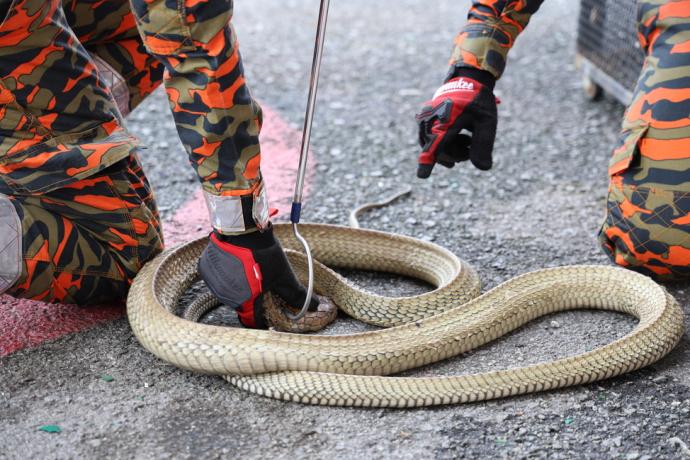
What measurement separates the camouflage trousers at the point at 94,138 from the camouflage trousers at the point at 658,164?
1492 mm

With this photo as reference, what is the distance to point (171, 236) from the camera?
3828mm

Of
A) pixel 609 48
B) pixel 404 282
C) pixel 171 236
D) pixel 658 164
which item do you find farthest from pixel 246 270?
pixel 609 48

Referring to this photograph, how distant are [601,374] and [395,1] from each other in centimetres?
642

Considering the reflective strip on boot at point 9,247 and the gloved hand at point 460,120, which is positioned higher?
the gloved hand at point 460,120

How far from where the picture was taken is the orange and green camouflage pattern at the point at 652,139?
3254 millimetres

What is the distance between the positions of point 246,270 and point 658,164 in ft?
5.29

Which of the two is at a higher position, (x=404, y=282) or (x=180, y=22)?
(x=180, y=22)

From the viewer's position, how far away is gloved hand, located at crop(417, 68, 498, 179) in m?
3.17

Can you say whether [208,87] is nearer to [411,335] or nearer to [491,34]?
[411,335]

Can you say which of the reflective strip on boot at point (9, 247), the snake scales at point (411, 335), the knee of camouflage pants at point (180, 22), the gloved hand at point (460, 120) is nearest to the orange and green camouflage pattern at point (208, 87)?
the knee of camouflage pants at point (180, 22)

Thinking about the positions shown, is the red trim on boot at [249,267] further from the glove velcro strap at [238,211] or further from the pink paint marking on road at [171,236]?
the pink paint marking on road at [171,236]

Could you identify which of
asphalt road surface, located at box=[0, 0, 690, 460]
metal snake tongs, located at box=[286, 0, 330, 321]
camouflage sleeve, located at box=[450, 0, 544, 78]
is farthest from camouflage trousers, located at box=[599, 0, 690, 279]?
metal snake tongs, located at box=[286, 0, 330, 321]

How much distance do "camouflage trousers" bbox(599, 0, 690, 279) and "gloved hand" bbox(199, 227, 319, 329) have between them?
53.2 inches

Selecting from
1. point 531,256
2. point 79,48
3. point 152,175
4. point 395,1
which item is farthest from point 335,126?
point 395,1
